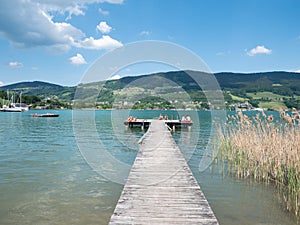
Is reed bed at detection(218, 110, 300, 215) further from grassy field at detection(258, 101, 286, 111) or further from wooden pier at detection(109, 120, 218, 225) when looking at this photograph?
wooden pier at detection(109, 120, 218, 225)

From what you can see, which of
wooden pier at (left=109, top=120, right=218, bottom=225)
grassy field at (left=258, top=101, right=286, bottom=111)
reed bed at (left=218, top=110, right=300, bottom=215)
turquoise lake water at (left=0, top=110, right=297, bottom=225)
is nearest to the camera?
wooden pier at (left=109, top=120, right=218, bottom=225)

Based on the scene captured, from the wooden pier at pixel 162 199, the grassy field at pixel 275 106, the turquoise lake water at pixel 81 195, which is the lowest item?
the turquoise lake water at pixel 81 195

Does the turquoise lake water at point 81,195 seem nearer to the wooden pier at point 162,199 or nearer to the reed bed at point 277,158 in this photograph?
the reed bed at point 277,158

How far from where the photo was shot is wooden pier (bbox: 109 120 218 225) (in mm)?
5051

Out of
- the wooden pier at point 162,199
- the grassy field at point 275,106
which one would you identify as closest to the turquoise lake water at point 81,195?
the wooden pier at point 162,199

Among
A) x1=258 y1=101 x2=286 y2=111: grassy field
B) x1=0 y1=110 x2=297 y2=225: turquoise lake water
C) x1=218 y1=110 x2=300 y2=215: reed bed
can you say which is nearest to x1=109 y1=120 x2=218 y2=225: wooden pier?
x1=0 y1=110 x2=297 y2=225: turquoise lake water

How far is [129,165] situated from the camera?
45.3 ft

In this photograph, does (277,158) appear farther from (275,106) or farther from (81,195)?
(81,195)

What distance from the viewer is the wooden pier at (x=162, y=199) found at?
16.6 ft

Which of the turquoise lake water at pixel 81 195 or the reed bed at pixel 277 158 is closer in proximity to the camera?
the turquoise lake water at pixel 81 195

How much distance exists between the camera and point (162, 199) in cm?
610

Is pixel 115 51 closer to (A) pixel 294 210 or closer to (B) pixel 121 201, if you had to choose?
(B) pixel 121 201

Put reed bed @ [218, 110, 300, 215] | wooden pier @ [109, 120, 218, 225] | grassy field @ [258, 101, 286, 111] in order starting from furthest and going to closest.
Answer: grassy field @ [258, 101, 286, 111] < reed bed @ [218, 110, 300, 215] < wooden pier @ [109, 120, 218, 225]

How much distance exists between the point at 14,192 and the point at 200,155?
10543 millimetres
